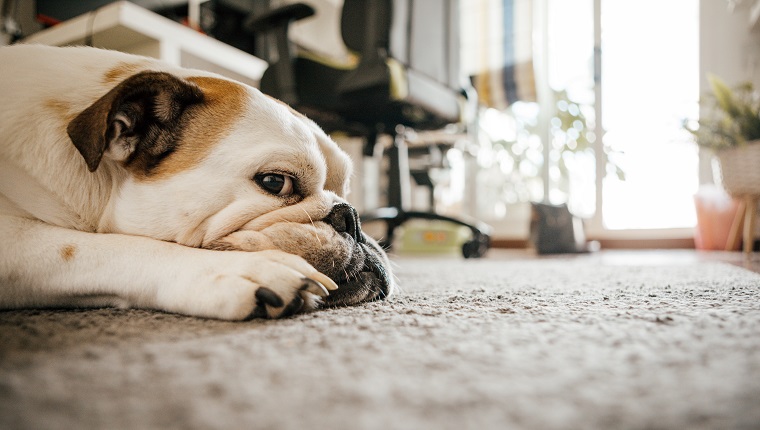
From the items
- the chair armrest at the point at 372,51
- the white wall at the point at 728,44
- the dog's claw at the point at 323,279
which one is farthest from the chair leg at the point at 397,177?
the white wall at the point at 728,44

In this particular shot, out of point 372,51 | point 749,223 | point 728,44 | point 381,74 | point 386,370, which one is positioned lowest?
point 386,370

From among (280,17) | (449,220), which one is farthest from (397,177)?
(280,17)

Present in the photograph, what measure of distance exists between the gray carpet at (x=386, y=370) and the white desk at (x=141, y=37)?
59.6 inches

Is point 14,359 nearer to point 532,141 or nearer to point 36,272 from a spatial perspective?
point 36,272

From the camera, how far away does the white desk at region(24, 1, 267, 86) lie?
1949mm

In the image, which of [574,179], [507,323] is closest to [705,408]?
[507,323]

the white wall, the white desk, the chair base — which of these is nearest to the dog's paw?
the white desk

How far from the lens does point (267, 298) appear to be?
0.69 metres

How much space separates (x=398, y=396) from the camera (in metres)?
0.42

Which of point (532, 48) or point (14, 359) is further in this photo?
point (532, 48)

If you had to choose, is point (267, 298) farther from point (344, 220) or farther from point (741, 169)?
point (741, 169)

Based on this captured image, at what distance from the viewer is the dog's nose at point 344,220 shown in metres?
0.95

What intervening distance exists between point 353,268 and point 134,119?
448 millimetres

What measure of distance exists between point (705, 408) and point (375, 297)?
0.61m
